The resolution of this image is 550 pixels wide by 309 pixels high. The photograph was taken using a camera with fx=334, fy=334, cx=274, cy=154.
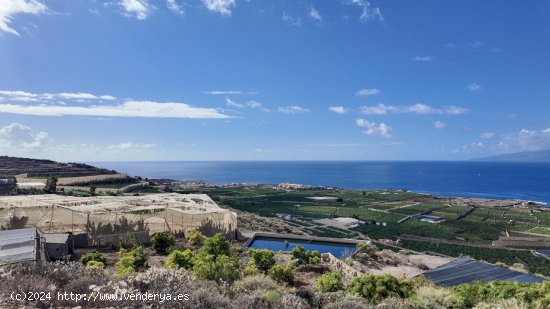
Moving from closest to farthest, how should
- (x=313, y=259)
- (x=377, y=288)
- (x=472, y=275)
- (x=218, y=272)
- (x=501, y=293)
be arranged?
1. (x=218, y=272)
2. (x=377, y=288)
3. (x=501, y=293)
4. (x=313, y=259)
5. (x=472, y=275)

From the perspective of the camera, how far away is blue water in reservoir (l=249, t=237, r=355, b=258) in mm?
20445

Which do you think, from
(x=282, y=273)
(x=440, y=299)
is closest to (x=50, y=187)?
(x=282, y=273)

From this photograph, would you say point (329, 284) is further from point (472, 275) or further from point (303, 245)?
point (303, 245)

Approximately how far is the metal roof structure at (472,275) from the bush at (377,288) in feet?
23.7

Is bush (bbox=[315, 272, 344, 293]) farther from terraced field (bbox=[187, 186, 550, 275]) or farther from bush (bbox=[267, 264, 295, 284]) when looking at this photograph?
terraced field (bbox=[187, 186, 550, 275])

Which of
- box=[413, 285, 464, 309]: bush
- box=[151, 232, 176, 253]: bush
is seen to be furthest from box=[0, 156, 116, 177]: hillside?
box=[413, 285, 464, 309]: bush

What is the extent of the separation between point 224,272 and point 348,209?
193ft

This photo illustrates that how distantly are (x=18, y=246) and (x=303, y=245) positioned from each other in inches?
614

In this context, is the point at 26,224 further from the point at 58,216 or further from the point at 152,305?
→ the point at 152,305

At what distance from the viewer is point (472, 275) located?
17141 mm

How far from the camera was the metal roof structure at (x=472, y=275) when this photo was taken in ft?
52.9

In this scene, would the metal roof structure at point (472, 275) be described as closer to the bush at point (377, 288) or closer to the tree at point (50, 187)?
the bush at point (377, 288)

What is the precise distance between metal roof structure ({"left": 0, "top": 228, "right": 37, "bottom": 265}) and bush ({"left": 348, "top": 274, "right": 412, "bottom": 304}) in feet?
27.4

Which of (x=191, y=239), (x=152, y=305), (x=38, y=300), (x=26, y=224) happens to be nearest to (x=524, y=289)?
(x=152, y=305)
